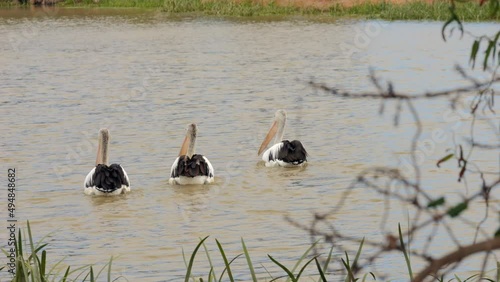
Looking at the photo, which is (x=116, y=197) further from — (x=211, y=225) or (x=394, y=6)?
(x=394, y=6)

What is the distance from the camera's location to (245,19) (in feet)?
125

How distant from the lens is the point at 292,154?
11.3 m

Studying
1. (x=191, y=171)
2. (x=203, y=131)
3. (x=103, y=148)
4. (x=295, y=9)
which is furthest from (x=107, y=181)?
(x=295, y=9)

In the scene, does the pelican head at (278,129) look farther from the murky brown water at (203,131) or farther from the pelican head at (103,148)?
the pelican head at (103,148)

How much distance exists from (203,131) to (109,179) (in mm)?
4124

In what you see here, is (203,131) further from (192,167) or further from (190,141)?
(192,167)

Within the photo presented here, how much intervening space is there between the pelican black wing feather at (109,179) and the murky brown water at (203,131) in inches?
4.8

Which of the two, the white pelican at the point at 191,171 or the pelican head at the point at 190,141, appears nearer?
the white pelican at the point at 191,171

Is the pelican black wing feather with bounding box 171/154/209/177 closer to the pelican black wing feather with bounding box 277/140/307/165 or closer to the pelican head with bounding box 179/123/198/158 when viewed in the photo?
the pelican head with bounding box 179/123/198/158

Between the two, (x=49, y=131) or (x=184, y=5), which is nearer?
(x=49, y=131)

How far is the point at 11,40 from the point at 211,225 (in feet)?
76.5

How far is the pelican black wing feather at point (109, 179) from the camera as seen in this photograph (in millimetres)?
10016

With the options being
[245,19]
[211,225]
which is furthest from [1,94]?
[245,19]

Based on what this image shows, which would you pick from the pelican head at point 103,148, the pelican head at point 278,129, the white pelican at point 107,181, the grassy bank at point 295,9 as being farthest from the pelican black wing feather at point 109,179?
the grassy bank at point 295,9
